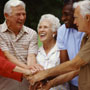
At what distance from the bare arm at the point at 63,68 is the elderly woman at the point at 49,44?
0.40 meters

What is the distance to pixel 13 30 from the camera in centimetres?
380

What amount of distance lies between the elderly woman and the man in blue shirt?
9 centimetres

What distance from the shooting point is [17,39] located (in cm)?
377

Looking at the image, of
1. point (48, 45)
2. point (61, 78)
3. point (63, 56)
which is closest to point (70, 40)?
point (63, 56)

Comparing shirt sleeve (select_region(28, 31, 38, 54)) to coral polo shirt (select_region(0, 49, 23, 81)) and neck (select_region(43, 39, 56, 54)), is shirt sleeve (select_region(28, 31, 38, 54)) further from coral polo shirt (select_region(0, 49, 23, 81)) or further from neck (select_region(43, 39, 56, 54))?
coral polo shirt (select_region(0, 49, 23, 81))

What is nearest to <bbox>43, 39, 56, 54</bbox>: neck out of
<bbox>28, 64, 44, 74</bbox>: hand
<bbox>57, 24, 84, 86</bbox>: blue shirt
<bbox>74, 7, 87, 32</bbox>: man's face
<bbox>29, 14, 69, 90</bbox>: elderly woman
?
<bbox>29, 14, 69, 90</bbox>: elderly woman

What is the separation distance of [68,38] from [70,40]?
0.04 m

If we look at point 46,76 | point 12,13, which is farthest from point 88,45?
point 12,13

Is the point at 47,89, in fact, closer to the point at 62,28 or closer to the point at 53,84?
the point at 53,84

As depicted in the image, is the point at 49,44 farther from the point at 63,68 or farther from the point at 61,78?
the point at 63,68

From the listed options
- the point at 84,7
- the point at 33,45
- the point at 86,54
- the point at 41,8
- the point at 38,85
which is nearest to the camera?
the point at 86,54

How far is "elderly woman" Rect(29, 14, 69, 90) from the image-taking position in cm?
366

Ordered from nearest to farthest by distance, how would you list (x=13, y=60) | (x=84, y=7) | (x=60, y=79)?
(x=84, y=7)
(x=60, y=79)
(x=13, y=60)

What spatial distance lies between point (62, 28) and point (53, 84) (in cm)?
77
